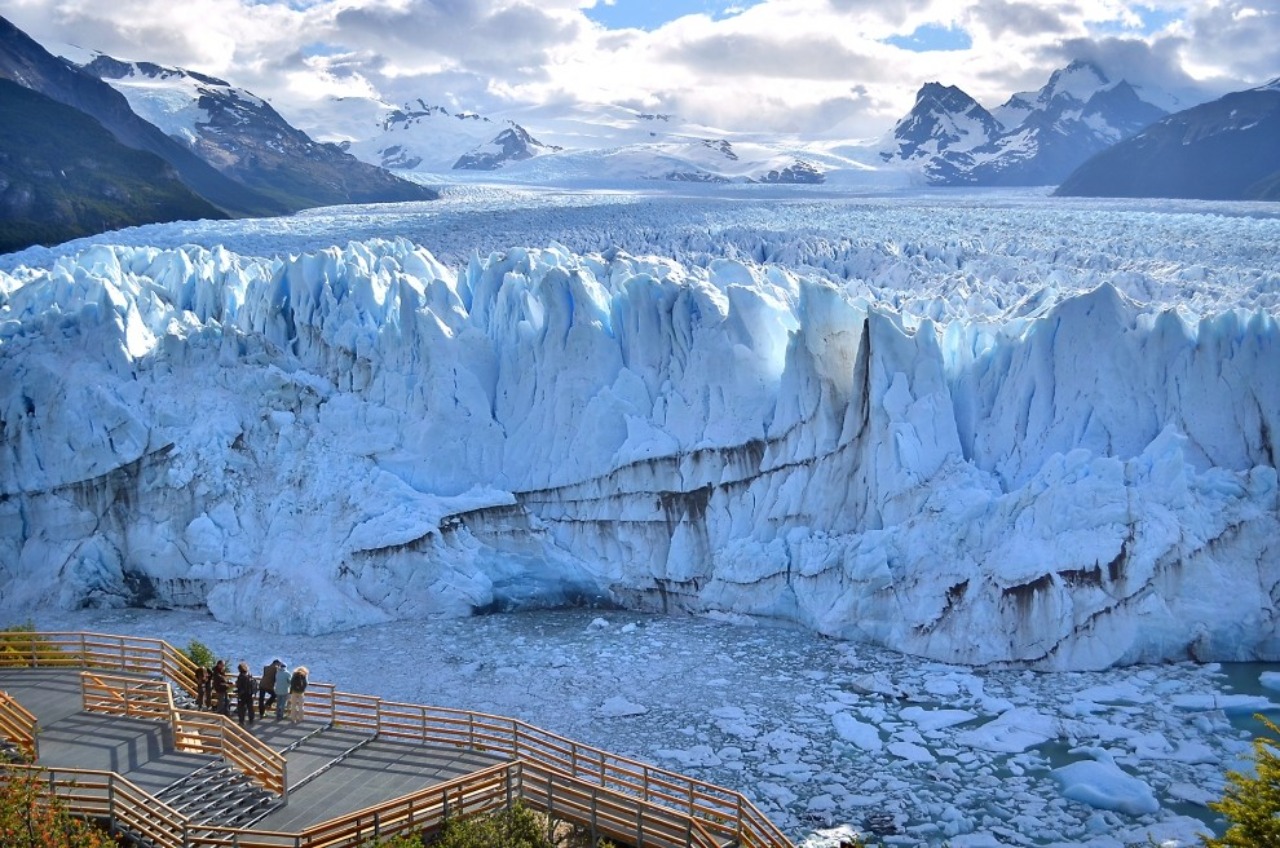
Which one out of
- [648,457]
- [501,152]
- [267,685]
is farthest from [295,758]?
[501,152]

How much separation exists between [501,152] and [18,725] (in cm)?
8396

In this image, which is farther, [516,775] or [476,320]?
[476,320]

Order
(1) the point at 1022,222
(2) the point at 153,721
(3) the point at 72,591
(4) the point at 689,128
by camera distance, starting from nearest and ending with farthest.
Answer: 1. (2) the point at 153,721
2. (3) the point at 72,591
3. (1) the point at 1022,222
4. (4) the point at 689,128

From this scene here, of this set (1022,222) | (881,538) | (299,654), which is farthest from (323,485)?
(1022,222)

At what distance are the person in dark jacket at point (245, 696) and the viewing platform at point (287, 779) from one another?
4.7 inches

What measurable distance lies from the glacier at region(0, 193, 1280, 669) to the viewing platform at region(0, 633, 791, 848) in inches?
202

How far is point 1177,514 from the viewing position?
13531 millimetres

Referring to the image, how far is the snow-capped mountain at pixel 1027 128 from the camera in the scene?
83481 mm

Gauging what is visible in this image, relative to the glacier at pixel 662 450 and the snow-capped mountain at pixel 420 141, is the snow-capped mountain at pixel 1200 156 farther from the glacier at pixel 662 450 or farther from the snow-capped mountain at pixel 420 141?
the snow-capped mountain at pixel 420 141

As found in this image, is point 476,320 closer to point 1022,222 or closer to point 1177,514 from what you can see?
point 1177,514

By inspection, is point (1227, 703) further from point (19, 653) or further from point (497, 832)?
point (19, 653)

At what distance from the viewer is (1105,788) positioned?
1078 cm

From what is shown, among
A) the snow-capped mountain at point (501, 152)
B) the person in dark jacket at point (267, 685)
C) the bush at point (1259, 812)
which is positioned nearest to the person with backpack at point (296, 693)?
the person in dark jacket at point (267, 685)

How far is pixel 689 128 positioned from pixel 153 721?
338 feet
